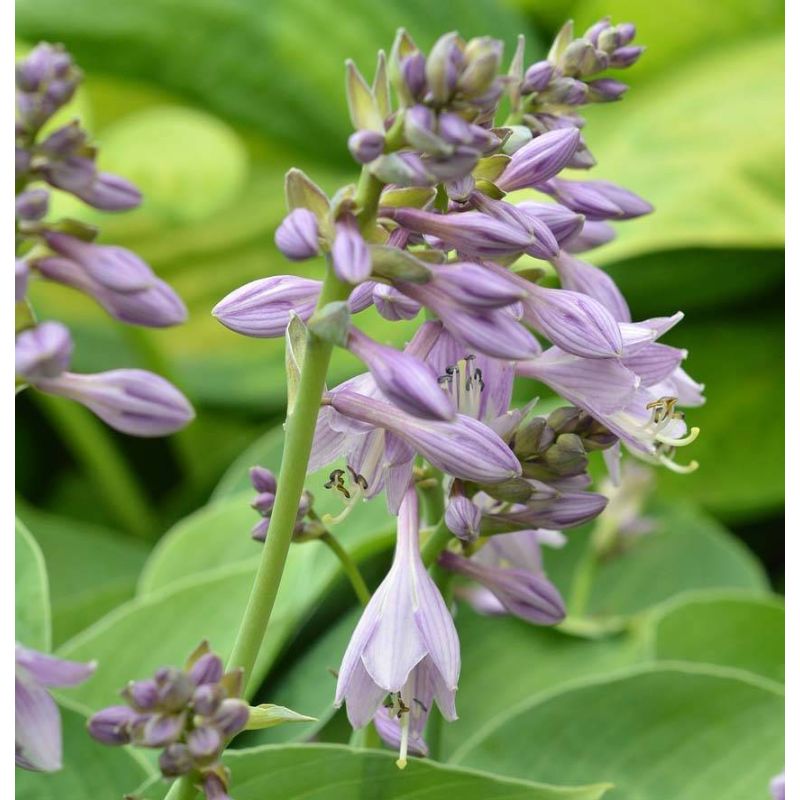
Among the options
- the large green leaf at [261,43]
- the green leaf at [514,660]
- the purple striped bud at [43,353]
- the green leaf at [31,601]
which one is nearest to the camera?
the purple striped bud at [43,353]

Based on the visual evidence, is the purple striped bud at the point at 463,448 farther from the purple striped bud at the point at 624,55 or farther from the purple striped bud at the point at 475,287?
the purple striped bud at the point at 624,55

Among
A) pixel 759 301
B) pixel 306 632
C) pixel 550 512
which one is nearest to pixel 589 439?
pixel 550 512

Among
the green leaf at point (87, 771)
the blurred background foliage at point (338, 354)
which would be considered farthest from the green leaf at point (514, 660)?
the green leaf at point (87, 771)

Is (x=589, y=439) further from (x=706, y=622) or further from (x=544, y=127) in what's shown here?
(x=706, y=622)

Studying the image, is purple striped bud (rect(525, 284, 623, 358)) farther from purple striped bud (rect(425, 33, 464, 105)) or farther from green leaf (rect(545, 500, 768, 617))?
green leaf (rect(545, 500, 768, 617))

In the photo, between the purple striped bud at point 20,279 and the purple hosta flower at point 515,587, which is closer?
the purple striped bud at point 20,279

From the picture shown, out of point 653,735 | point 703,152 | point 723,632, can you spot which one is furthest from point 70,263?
point 703,152
